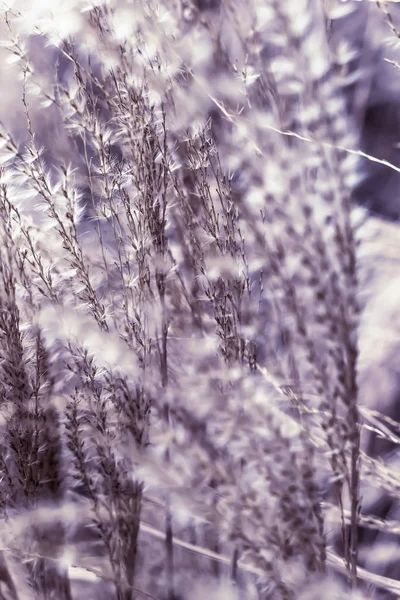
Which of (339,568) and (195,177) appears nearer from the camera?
(195,177)

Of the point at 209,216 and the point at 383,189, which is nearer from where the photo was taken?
the point at 209,216

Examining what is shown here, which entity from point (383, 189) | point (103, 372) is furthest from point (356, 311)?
point (383, 189)

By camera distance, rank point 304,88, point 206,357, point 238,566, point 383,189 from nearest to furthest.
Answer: point 304,88 < point 206,357 < point 238,566 < point 383,189

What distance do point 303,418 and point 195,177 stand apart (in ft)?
1.06

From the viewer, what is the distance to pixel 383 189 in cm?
124

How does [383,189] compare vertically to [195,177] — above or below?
above

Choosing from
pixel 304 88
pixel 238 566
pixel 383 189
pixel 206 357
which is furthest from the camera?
pixel 383 189

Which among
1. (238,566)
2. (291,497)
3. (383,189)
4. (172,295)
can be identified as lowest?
(238,566)

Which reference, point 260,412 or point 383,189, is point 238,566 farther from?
point 383,189

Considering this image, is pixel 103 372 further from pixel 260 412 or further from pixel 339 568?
pixel 339 568

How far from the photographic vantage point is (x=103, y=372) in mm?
654

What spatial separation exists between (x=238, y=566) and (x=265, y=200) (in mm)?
534

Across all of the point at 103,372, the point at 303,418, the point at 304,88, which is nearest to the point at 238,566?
the point at 303,418

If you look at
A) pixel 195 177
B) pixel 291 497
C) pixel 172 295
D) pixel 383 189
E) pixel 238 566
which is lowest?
pixel 238 566
